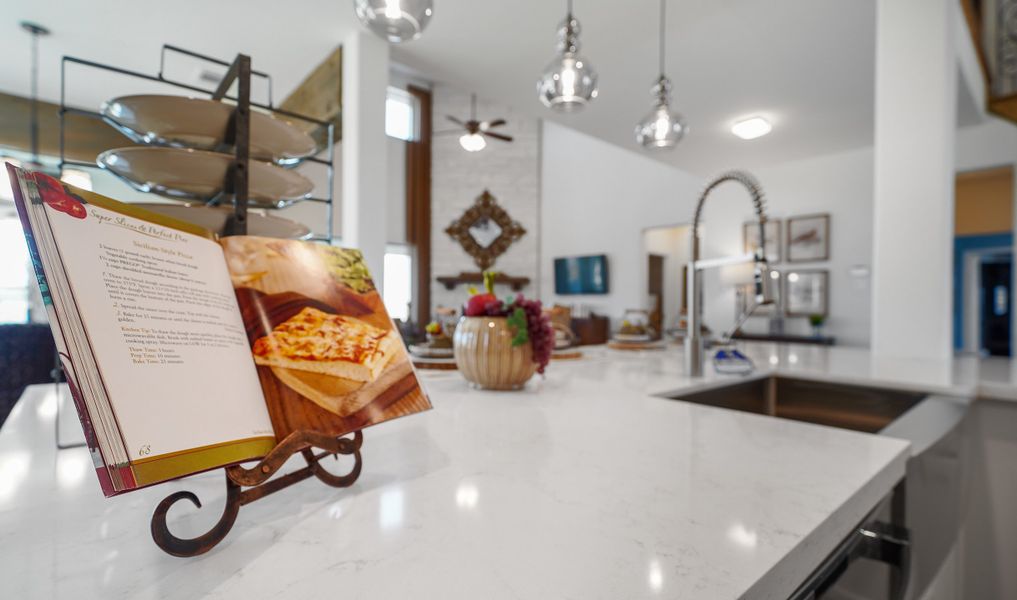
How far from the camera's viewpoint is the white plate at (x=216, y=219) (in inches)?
25.6

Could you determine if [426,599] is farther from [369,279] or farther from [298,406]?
[369,279]

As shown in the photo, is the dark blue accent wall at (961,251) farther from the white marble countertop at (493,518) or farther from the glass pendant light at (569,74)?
the white marble countertop at (493,518)

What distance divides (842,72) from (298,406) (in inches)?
156

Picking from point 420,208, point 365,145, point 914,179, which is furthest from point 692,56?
point 420,208

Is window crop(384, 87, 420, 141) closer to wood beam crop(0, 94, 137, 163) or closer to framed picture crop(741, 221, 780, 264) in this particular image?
wood beam crop(0, 94, 137, 163)

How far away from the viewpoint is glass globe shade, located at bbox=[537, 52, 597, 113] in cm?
174

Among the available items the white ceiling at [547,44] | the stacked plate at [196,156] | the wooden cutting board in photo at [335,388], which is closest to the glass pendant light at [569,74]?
the white ceiling at [547,44]

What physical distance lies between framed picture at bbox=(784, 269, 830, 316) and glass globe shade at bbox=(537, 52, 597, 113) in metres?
4.66

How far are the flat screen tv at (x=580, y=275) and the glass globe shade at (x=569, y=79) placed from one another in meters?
5.50

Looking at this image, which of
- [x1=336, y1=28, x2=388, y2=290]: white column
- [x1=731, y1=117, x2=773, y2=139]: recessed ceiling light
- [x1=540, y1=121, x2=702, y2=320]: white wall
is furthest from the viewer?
[x1=540, y1=121, x2=702, y2=320]: white wall

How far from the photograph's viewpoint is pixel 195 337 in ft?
1.39

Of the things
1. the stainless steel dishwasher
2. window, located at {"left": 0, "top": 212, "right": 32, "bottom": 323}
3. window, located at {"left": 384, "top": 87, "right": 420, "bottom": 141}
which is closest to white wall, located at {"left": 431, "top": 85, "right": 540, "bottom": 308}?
window, located at {"left": 384, "top": 87, "right": 420, "bottom": 141}

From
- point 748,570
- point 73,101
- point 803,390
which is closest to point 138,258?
point 748,570

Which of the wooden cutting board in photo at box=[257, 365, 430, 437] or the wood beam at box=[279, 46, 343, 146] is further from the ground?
the wood beam at box=[279, 46, 343, 146]
